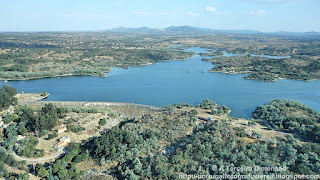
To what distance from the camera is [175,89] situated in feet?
179

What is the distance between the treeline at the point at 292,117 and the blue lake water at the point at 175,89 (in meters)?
3.46

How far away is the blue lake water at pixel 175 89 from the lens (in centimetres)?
4631

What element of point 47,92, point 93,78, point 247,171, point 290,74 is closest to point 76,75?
point 93,78

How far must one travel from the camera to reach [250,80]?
64.0 metres

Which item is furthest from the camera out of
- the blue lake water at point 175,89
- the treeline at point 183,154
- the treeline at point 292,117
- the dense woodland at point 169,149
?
the blue lake water at point 175,89

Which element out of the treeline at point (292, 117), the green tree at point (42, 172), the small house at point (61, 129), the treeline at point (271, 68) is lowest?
the green tree at point (42, 172)

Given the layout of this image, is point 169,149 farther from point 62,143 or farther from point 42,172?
point 42,172

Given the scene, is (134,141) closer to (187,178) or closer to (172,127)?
(172,127)

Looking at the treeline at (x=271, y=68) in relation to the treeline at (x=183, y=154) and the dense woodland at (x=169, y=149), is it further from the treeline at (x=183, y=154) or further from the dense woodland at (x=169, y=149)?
the treeline at (x=183, y=154)

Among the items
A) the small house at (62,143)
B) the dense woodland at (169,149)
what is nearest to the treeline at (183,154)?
the dense woodland at (169,149)

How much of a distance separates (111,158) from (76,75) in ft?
163

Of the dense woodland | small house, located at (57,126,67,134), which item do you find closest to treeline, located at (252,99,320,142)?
the dense woodland

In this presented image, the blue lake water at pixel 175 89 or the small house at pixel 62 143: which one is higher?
the blue lake water at pixel 175 89

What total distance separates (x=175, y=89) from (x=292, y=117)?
27.2 meters
